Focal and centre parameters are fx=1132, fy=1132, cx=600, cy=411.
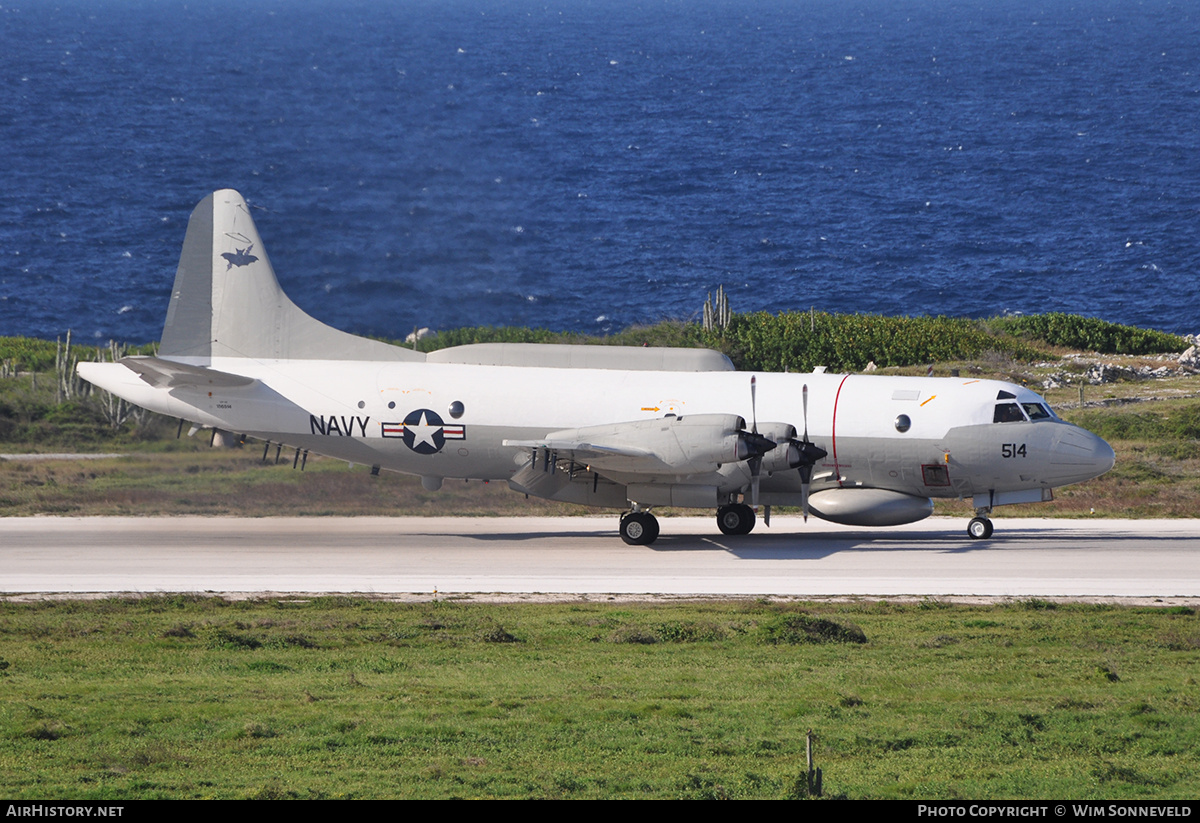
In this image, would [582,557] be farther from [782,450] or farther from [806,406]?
[806,406]

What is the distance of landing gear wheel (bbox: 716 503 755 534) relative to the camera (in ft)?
103

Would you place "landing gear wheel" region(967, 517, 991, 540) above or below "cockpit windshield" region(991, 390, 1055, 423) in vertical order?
below

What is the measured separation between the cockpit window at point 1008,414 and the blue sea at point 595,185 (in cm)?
6159

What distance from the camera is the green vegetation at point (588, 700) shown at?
11.4 m

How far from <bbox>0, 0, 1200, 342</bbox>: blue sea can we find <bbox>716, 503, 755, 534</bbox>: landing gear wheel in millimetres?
57587

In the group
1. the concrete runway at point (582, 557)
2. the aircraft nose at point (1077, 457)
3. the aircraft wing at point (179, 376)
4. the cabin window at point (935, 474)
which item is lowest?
the concrete runway at point (582, 557)

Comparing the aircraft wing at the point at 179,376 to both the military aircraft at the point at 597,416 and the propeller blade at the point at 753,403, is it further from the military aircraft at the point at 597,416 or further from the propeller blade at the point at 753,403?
the propeller blade at the point at 753,403

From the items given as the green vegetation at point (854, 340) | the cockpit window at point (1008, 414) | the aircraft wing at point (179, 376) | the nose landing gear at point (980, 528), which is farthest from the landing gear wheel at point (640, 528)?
the green vegetation at point (854, 340)

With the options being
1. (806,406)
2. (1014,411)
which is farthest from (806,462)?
(1014,411)

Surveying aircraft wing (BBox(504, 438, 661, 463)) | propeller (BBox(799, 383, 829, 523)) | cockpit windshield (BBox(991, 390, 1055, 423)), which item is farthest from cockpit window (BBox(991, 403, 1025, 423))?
aircraft wing (BBox(504, 438, 661, 463))

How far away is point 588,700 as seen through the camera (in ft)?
48.7

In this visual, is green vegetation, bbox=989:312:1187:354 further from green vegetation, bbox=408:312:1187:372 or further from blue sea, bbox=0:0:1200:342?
blue sea, bbox=0:0:1200:342

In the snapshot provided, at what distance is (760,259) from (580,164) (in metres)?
35.2
